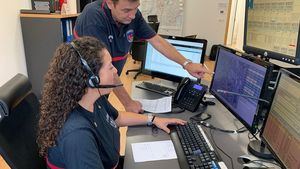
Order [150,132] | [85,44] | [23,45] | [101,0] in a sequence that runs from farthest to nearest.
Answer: [23,45], [101,0], [150,132], [85,44]

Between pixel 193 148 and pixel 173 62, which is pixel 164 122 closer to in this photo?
pixel 193 148

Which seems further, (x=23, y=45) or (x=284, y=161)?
(x=23, y=45)

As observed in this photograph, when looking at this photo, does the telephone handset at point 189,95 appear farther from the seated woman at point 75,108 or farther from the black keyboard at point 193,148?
the seated woman at point 75,108

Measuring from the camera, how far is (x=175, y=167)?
3.59 feet

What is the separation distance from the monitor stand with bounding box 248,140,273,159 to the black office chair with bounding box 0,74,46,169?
0.86 meters

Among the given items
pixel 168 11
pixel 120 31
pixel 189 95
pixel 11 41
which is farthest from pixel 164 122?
pixel 168 11

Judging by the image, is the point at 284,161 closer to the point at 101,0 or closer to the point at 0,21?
the point at 101,0

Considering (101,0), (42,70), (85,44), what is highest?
(101,0)

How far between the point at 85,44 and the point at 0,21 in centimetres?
207

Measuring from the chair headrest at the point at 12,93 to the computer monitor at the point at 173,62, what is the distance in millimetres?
1098

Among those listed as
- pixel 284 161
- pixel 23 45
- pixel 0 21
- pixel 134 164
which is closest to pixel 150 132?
pixel 134 164

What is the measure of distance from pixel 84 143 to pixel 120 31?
98cm

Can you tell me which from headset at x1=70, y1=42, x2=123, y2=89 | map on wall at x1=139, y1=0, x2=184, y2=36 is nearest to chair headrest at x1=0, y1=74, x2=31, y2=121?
headset at x1=70, y1=42, x2=123, y2=89

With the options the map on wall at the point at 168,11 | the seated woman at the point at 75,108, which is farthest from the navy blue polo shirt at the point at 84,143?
the map on wall at the point at 168,11
